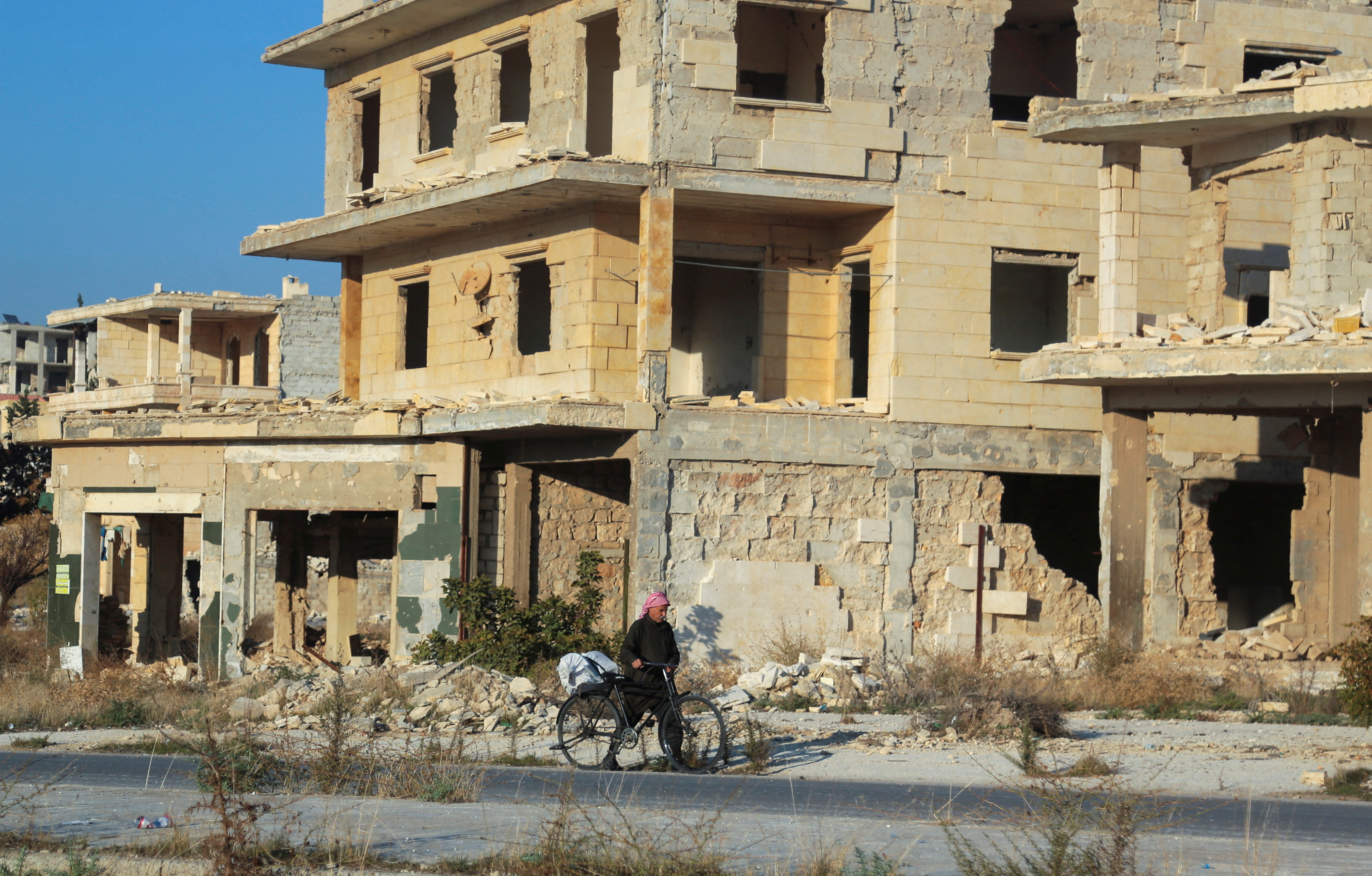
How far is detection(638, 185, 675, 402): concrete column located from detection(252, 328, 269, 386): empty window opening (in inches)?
1080

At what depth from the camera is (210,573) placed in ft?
78.3

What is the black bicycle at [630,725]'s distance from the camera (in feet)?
41.6

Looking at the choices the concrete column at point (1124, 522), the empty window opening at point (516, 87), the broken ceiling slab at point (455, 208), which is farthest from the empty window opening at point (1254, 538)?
the empty window opening at point (516, 87)

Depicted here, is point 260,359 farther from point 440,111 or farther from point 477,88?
point 477,88

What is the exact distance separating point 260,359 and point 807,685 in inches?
1238

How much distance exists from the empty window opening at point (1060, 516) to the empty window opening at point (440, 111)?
35.9 ft

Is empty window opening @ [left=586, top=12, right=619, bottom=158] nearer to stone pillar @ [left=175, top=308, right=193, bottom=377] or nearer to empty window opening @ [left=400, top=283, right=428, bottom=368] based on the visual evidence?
empty window opening @ [left=400, top=283, right=428, bottom=368]

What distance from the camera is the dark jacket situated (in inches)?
503

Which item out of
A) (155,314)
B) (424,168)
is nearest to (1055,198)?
(424,168)

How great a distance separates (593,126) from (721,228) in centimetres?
265

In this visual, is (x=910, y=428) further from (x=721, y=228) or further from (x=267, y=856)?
(x=267, y=856)

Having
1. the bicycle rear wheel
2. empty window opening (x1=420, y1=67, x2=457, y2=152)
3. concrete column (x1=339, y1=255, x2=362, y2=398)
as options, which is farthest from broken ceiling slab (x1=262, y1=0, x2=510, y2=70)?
the bicycle rear wheel

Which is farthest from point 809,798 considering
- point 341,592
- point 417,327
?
point 341,592

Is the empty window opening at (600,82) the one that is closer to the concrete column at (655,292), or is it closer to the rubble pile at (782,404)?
the concrete column at (655,292)
